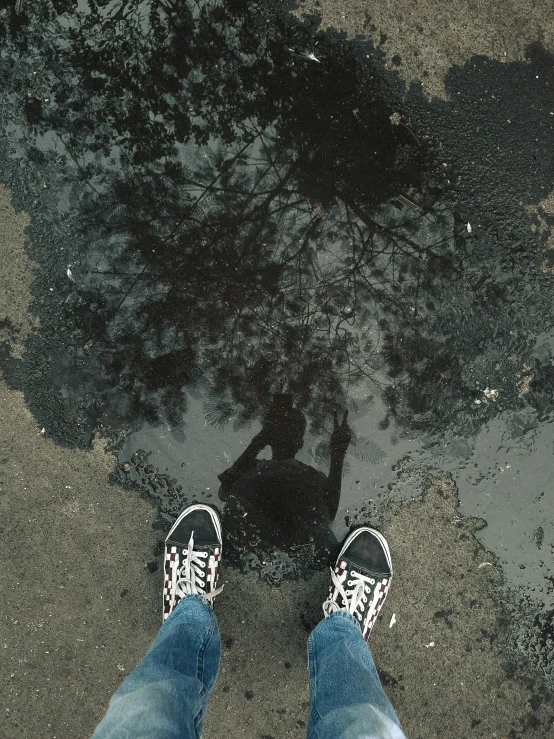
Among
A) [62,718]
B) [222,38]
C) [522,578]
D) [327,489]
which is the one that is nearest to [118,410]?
[327,489]

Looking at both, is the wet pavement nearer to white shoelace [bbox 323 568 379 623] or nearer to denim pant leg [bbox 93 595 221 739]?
white shoelace [bbox 323 568 379 623]

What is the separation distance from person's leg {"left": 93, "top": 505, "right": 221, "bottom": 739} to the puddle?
44cm

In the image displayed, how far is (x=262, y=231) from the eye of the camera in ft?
8.43

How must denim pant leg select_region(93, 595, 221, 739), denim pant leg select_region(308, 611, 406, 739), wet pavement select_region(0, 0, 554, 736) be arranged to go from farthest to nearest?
wet pavement select_region(0, 0, 554, 736) < denim pant leg select_region(308, 611, 406, 739) < denim pant leg select_region(93, 595, 221, 739)

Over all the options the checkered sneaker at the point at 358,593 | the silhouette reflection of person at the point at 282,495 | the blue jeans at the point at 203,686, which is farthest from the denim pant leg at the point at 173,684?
the checkered sneaker at the point at 358,593

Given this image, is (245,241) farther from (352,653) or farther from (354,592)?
(352,653)

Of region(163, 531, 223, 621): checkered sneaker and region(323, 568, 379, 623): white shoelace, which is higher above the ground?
region(323, 568, 379, 623): white shoelace

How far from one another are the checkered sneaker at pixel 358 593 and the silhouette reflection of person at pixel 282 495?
0.15 m

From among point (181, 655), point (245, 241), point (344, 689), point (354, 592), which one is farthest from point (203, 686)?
point (245, 241)

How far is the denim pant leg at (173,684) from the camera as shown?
1.78 metres

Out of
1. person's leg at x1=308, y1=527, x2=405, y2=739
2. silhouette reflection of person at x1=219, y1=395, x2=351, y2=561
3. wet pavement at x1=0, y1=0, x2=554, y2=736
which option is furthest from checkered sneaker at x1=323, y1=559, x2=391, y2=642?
wet pavement at x1=0, y1=0, x2=554, y2=736

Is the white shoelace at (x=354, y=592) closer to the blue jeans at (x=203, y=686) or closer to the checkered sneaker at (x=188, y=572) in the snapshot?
the blue jeans at (x=203, y=686)

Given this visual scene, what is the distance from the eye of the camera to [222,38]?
2561 mm

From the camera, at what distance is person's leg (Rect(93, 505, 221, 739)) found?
1803 millimetres
